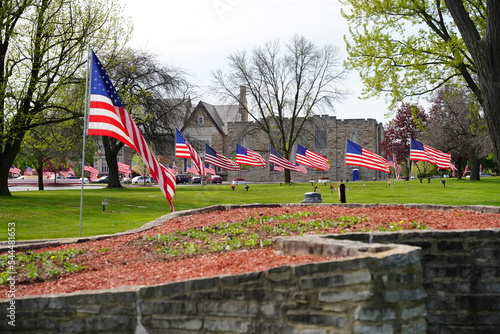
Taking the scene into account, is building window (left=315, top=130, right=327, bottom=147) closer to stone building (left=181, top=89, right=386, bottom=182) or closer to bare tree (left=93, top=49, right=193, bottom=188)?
stone building (left=181, top=89, right=386, bottom=182)

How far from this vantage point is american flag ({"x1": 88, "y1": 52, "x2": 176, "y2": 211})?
36.8ft

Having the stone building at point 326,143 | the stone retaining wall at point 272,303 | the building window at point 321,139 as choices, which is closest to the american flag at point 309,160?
the stone building at point 326,143

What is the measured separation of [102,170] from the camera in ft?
312

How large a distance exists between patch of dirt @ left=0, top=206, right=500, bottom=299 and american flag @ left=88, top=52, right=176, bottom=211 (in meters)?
1.10

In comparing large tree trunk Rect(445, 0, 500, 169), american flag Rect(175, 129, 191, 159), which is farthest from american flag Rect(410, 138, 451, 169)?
large tree trunk Rect(445, 0, 500, 169)

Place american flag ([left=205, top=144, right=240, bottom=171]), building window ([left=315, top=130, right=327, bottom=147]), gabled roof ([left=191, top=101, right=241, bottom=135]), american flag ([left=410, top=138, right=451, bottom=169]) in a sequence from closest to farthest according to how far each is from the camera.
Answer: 1. american flag ([left=410, top=138, right=451, bottom=169])
2. american flag ([left=205, top=144, right=240, bottom=171])
3. building window ([left=315, top=130, right=327, bottom=147])
4. gabled roof ([left=191, top=101, right=241, bottom=135])

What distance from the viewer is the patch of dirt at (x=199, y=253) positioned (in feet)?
22.7

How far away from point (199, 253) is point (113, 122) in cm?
407

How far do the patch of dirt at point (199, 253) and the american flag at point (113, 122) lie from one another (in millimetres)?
1101

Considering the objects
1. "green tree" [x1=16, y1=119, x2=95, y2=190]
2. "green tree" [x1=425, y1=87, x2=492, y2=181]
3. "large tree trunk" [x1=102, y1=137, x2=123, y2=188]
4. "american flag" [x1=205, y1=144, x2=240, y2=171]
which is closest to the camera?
"green tree" [x1=16, y1=119, x2=95, y2=190]

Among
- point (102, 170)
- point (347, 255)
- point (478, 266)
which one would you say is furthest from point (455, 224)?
point (102, 170)

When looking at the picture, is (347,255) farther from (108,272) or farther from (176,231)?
(176,231)

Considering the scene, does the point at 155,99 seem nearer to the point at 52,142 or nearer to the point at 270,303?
the point at 52,142

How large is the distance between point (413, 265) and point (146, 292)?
273cm
